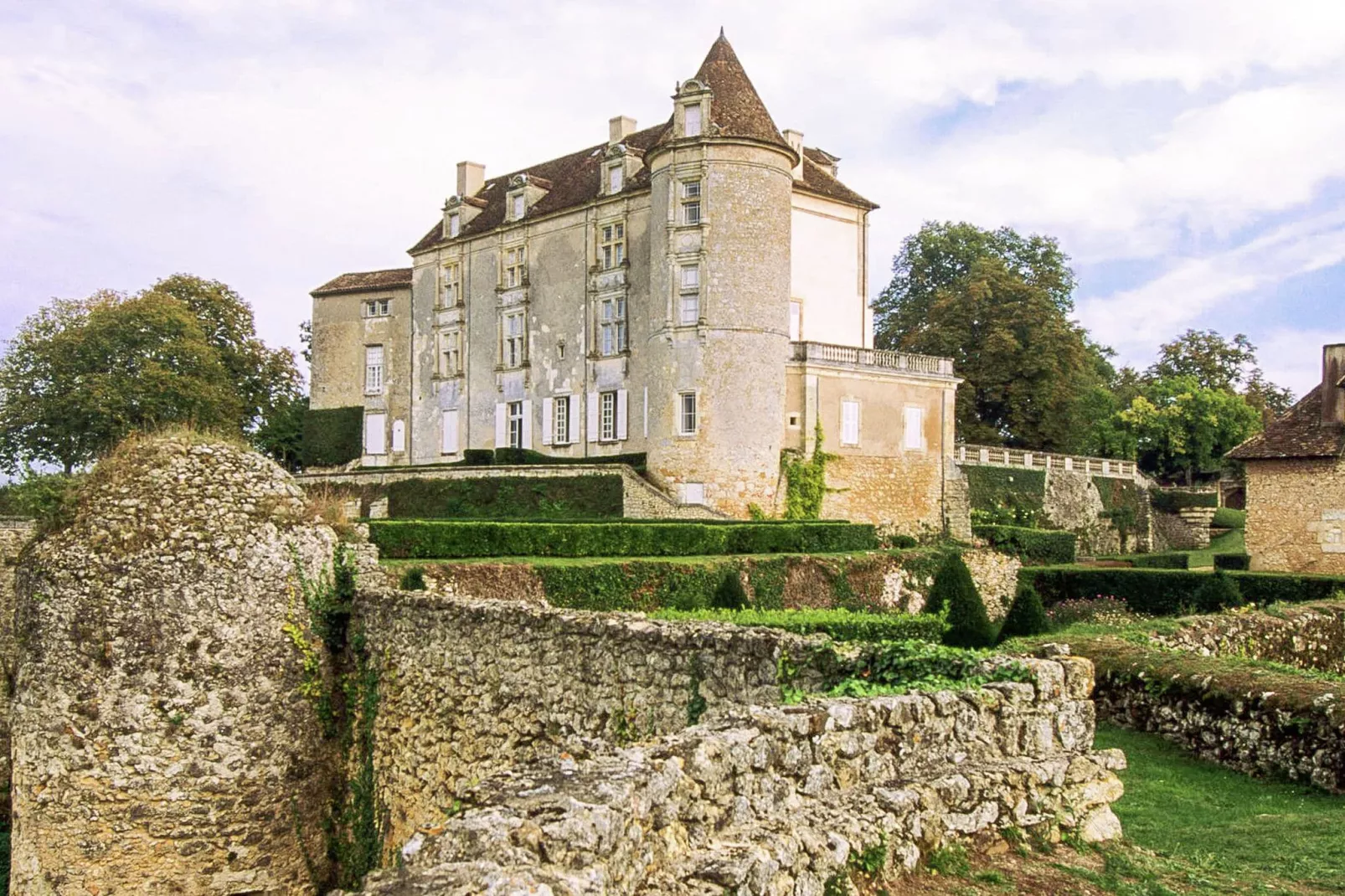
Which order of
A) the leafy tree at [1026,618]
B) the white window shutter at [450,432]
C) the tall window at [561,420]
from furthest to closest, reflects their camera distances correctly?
the white window shutter at [450,432] → the tall window at [561,420] → the leafy tree at [1026,618]

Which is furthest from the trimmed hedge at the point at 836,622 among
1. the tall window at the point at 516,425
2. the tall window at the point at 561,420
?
the tall window at the point at 516,425

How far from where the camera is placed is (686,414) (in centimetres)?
4078

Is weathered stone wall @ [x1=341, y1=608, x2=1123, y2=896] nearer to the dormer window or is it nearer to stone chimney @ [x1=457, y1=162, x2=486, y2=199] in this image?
the dormer window

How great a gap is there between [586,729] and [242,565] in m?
4.83

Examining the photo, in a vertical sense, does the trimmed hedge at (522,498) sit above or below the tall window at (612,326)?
below

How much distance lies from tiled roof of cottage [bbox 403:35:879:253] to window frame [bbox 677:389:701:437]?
345 inches

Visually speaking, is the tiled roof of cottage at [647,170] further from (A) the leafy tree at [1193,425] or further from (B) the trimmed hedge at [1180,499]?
(A) the leafy tree at [1193,425]

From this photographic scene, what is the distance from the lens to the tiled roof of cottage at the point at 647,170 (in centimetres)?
4085

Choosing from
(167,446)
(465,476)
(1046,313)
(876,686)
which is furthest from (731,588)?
(1046,313)

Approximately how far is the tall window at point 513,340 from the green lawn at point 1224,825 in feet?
126

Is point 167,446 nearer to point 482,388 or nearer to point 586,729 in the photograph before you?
point 586,729

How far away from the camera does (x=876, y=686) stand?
755 cm

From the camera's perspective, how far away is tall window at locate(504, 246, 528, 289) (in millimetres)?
49875

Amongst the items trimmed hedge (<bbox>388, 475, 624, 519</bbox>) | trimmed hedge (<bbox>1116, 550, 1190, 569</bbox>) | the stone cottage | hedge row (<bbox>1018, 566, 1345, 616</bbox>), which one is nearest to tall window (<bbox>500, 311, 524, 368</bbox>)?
trimmed hedge (<bbox>388, 475, 624, 519</bbox>)
